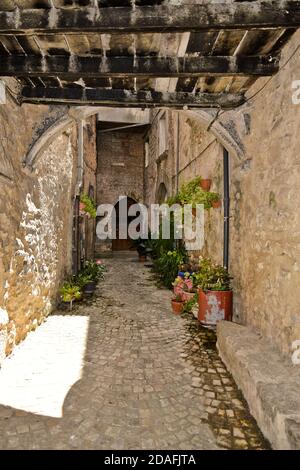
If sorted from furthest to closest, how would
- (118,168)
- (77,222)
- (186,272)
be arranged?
(118,168) < (77,222) < (186,272)

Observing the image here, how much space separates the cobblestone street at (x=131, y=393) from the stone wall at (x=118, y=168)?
34.5 ft

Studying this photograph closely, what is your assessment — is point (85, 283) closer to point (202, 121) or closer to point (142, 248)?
point (202, 121)

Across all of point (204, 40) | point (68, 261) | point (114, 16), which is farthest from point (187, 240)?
point (114, 16)

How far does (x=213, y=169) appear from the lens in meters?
5.72

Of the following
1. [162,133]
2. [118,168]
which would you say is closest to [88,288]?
[162,133]

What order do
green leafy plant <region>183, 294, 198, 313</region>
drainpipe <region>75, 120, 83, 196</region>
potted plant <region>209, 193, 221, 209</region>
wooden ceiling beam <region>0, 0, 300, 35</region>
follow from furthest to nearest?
drainpipe <region>75, 120, 83, 196</region> → green leafy plant <region>183, 294, 198, 313</region> → potted plant <region>209, 193, 221, 209</region> → wooden ceiling beam <region>0, 0, 300, 35</region>

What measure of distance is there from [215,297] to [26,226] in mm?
3144

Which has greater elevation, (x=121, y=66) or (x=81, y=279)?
(x=121, y=66)

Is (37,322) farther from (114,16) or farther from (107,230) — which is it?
(107,230)

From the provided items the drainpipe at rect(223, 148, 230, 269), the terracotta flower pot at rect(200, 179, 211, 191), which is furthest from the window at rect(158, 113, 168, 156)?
the drainpipe at rect(223, 148, 230, 269)

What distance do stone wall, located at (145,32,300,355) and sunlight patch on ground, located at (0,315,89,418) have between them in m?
2.37

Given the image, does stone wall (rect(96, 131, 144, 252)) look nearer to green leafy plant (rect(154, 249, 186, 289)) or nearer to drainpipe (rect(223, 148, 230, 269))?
green leafy plant (rect(154, 249, 186, 289))

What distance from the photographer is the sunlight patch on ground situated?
8.89 ft

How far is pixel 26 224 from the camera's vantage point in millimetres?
4188
